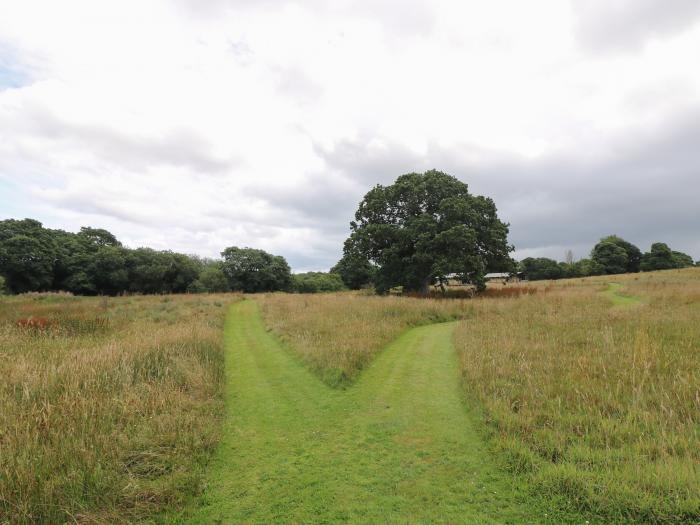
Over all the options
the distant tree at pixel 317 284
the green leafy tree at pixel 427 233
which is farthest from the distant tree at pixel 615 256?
the green leafy tree at pixel 427 233

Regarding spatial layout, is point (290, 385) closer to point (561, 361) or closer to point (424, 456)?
point (424, 456)

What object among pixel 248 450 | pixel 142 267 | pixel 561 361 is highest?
pixel 142 267

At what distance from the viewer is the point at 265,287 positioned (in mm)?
64688

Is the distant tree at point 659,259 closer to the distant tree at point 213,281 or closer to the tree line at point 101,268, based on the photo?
the tree line at point 101,268

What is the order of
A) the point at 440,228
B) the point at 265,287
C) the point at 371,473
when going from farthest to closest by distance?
the point at 265,287 < the point at 440,228 < the point at 371,473

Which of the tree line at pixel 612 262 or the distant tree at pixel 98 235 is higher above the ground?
the distant tree at pixel 98 235

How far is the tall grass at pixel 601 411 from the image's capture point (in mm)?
3430

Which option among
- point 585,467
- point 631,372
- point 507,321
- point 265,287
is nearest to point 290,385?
point 585,467

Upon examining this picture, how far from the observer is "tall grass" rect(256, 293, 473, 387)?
8.45m

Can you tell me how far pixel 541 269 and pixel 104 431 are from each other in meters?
92.0

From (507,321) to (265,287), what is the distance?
56.9m

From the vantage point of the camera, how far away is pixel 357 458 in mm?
4559

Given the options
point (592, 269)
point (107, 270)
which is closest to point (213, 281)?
point (107, 270)

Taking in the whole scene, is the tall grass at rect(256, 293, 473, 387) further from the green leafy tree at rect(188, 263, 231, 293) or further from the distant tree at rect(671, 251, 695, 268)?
the distant tree at rect(671, 251, 695, 268)
